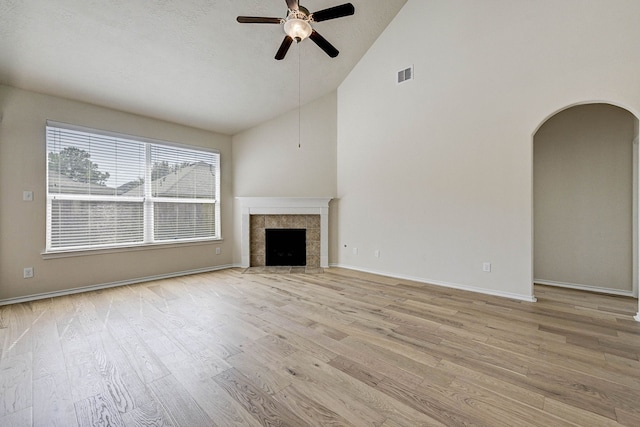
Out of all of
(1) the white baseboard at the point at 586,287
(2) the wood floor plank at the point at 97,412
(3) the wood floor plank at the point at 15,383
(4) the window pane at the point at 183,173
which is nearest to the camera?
(2) the wood floor plank at the point at 97,412

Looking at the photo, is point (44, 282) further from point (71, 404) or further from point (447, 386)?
point (447, 386)

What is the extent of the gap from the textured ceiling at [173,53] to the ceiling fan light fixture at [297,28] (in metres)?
0.91

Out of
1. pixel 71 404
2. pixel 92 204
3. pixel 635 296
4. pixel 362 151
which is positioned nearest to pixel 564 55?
pixel 362 151

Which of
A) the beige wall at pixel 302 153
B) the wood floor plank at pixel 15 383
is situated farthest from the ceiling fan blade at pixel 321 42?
the wood floor plank at pixel 15 383

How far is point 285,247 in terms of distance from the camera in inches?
206

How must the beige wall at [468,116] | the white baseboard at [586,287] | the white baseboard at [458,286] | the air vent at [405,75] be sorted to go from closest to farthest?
the beige wall at [468,116]
the white baseboard at [458,286]
the white baseboard at [586,287]
the air vent at [405,75]

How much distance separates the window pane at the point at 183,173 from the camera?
448 centimetres

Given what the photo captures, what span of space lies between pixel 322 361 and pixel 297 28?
2.87 m

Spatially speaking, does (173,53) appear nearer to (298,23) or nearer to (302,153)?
(298,23)

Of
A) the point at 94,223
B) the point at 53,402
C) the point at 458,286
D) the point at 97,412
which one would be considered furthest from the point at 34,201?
the point at 458,286

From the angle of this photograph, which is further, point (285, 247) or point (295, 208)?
point (285, 247)

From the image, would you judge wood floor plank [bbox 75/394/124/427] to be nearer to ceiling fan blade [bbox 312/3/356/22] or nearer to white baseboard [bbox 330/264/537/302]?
ceiling fan blade [bbox 312/3/356/22]

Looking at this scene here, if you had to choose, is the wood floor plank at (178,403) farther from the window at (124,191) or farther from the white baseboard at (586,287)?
the white baseboard at (586,287)

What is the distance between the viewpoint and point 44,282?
3.43 m
